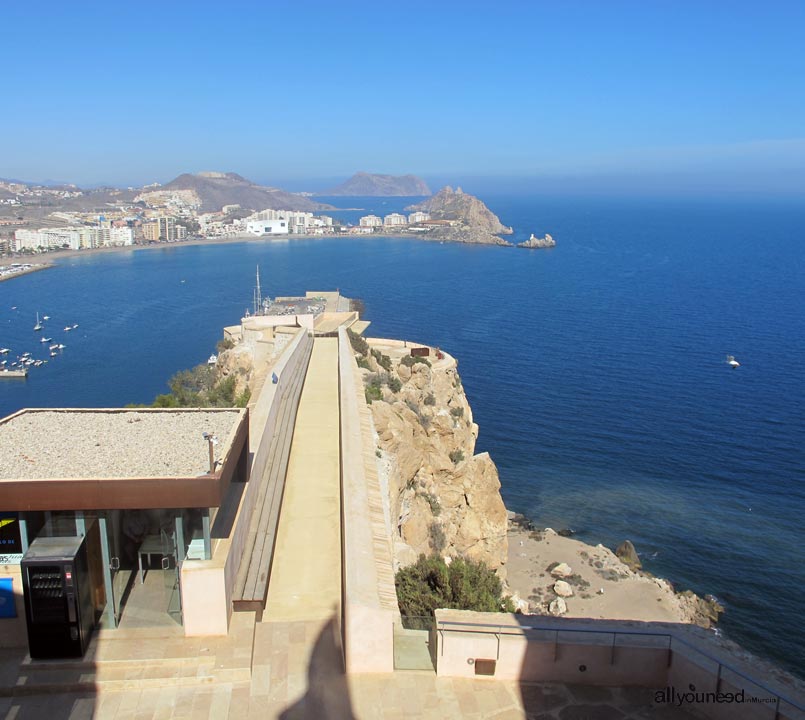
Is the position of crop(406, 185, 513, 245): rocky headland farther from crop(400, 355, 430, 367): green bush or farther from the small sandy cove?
crop(400, 355, 430, 367): green bush

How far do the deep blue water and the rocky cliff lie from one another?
24.7 ft

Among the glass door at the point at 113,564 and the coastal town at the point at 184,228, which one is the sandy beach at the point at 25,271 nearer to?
the coastal town at the point at 184,228

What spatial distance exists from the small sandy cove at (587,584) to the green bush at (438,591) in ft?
31.5

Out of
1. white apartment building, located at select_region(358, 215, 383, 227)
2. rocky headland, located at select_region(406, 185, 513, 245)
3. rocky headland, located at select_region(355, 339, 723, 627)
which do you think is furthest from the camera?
white apartment building, located at select_region(358, 215, 383, 227)

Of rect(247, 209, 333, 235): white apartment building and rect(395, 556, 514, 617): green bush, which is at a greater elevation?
rect(395, 556, 514, 617): green bush

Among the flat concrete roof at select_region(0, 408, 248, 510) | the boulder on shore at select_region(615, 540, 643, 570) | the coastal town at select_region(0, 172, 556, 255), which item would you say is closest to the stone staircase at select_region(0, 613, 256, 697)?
the flat concrete roof at select_region(0, 408, 248, 510)

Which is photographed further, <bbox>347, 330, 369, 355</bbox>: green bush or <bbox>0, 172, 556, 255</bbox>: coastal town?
<bbox>0, 172, 556, 255</bbox>: coastal town

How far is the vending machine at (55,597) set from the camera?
548 cm

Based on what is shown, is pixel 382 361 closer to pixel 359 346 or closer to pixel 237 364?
pixel 359 346

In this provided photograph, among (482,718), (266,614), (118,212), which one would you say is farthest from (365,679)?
(118,212)

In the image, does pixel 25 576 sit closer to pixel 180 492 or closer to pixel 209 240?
pixel 180 492

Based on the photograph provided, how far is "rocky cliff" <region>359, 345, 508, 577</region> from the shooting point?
12.0 meters

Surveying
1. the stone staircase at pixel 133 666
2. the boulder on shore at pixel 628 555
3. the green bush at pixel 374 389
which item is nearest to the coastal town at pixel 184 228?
the boulder on shore at pixel 628 555

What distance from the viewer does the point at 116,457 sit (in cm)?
638
